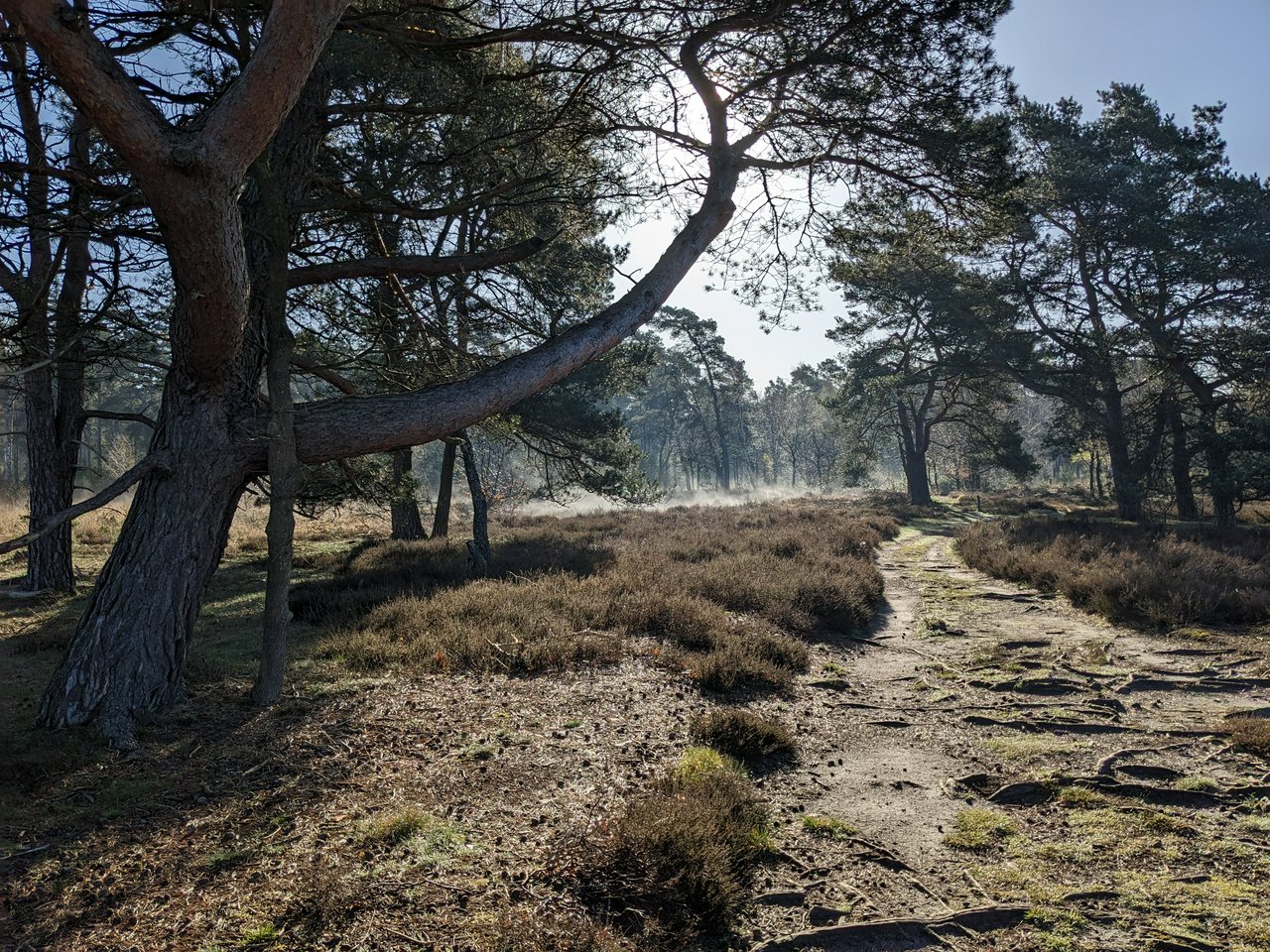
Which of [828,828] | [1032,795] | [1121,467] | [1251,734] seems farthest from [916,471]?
[828,828]

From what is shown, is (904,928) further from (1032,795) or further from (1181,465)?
(1181,465)

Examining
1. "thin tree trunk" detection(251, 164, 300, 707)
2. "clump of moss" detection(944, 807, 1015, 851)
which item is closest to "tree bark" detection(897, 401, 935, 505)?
"clump of moss" detection(944, 807, 1015, 851)

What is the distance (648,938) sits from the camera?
2.78 meters

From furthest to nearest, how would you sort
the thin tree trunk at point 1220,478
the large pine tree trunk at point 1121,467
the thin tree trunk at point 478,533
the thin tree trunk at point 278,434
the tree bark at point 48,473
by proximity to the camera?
the large pine tree trunk at point 1121,467 < the thin tree trunk at point 1220,478 < the thin tree trunk at point 478,533 < the tree bark at point 48,473 < the thin tree trunk at point 278,434

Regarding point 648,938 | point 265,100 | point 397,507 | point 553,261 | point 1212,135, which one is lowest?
point 648,938

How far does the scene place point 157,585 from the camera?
465 centimetres

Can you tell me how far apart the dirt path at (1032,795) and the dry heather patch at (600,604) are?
1.09 meters

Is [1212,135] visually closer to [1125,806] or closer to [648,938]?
[1125,806]

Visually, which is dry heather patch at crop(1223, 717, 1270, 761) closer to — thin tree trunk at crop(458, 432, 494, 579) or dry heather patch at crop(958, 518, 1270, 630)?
dry heather patch at crop(958, 518, 1270, 630)

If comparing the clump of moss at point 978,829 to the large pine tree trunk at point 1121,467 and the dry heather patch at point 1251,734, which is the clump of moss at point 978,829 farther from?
the large pine tree trunk at point 1121,467

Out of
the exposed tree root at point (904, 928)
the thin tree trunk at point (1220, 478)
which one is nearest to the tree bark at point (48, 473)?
the exposed tree root at point (904, 928)

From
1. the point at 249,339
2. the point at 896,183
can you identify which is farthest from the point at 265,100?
the point at 896,183

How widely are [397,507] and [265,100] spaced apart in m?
13.8

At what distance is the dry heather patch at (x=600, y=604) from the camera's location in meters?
6.82
